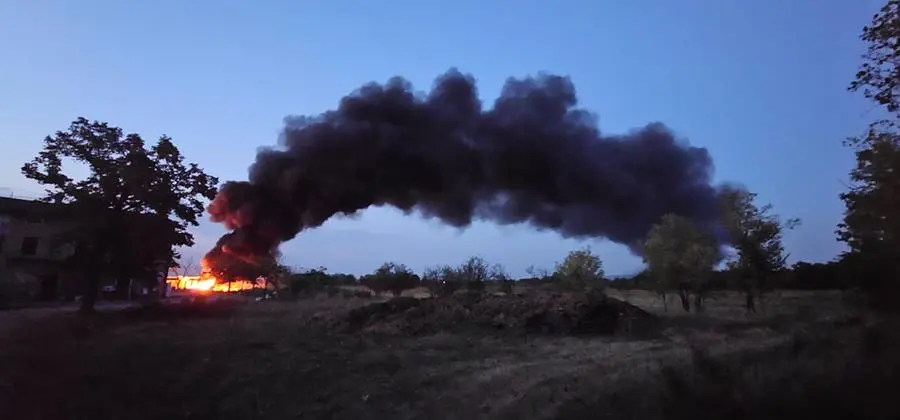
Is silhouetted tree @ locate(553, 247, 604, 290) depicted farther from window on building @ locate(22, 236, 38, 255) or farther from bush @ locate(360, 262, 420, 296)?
window on building @ locate(22, 236, 38, 255)

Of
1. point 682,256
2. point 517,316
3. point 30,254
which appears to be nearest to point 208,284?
point 30,254

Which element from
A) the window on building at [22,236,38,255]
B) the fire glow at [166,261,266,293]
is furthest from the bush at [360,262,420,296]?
the window on building at [22,236,38,255]

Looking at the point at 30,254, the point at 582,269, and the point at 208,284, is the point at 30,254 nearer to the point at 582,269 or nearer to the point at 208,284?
the point at 208,284

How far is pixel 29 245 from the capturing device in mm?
52312

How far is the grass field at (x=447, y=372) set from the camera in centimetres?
940

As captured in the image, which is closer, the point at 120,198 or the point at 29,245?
the point at 120,198

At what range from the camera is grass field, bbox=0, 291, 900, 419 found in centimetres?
940

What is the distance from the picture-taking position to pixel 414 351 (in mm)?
19859

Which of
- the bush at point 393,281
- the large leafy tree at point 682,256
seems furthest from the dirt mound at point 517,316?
the bush at point 393,281

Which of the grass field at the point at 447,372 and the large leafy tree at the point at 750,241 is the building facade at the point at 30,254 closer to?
the grass field at the point at 447,372

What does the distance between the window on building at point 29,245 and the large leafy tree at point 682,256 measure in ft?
160

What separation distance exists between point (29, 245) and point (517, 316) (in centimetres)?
4603

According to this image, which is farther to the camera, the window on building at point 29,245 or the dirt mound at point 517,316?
the window on building at point 29,245

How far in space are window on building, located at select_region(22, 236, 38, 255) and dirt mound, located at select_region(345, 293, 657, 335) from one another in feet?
126
